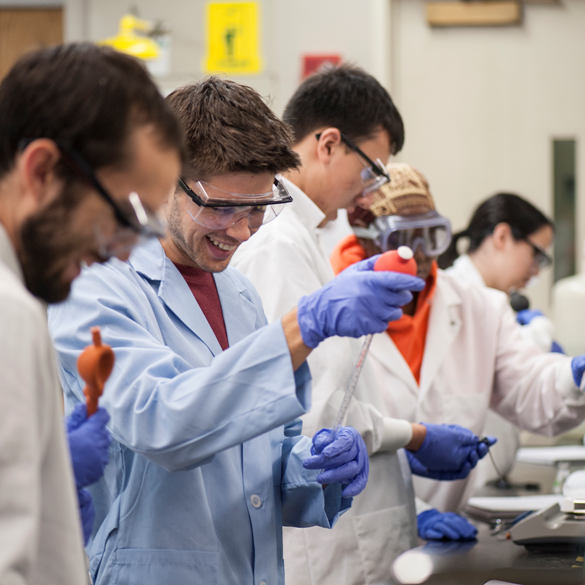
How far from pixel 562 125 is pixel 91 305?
396cm

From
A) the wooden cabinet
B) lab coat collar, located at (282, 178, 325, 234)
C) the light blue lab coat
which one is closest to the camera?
the light blue lab coat

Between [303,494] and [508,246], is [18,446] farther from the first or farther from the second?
[508,246]

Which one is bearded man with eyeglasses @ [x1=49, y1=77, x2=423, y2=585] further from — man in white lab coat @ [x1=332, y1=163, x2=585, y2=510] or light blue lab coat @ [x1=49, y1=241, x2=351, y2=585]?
man in white lab coat @ [x1=332, y1=163, x2=585, y2=510]

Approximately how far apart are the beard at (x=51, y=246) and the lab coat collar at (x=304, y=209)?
1055mm

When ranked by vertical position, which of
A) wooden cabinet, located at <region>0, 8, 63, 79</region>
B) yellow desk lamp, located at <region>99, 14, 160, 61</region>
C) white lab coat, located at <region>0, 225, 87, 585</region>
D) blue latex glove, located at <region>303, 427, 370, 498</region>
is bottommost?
blue latex glove, located at <region>303, 427, 370, 498</region>

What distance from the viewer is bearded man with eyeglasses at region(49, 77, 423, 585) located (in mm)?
1058

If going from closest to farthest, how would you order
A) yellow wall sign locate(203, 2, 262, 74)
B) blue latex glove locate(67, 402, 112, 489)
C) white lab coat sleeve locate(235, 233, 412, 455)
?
blue latex glove locate(67, 402, 112, 489)
white lab coat sleeve locate(235, 233, 412, 455)
yellow wall sign locate(203, 2, 262, 74)

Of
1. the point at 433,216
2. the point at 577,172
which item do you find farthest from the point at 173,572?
the point at 577,172

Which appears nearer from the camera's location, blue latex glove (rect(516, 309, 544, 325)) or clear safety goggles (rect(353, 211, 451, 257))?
clear safety goggles (rect(353, 211, 451, 257))


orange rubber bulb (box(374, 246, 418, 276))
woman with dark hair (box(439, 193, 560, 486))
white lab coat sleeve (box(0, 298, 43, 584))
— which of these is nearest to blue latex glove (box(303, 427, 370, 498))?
orange rubber bulb (box(374, 246, 418, 276))

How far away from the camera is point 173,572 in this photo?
1216 millimetres

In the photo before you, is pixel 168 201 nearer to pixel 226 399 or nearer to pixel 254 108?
pixel 254 108

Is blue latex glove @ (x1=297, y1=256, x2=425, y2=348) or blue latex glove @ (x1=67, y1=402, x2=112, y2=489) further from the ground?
blue latex glove @ (x1=297, y1=256, x2=425, y2=348)

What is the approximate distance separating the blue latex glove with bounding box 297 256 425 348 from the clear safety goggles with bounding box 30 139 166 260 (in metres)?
0.29
